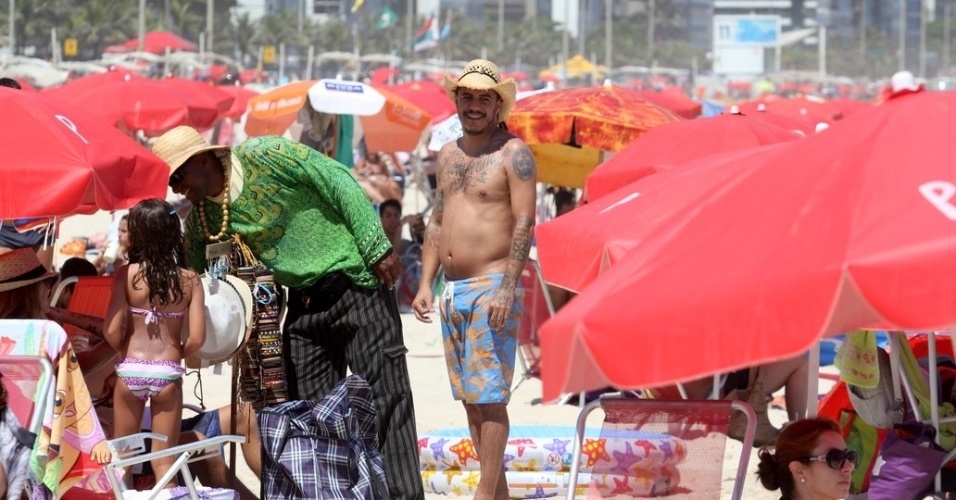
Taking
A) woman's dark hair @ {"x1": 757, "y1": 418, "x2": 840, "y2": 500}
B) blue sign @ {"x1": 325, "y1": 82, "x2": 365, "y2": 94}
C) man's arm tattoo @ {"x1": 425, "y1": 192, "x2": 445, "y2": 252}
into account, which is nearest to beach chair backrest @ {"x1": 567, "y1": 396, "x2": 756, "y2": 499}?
woman's dark hair @ {"x1": 757, "y1": 418, "x2": 840, "y2": 500}

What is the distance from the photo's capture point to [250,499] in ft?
15.9

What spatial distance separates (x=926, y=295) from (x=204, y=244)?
2.94 meters

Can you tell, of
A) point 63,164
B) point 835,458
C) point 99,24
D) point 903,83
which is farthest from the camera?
point 99,24

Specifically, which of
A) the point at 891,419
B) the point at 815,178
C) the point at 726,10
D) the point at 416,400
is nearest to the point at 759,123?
the point at 416,400

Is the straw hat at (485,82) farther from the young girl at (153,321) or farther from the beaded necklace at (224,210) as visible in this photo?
the young girl at (153,321)

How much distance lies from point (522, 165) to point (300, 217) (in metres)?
0.74

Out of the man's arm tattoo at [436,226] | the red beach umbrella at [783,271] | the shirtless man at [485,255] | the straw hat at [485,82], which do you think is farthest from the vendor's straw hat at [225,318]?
the red beach umbrella at [783,271]

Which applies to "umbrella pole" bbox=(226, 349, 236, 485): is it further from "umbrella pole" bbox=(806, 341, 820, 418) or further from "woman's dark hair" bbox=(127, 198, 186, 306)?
"umbrella pole" bbox=(806, 341, 820, 418)

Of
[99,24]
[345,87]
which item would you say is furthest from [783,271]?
[99,24]

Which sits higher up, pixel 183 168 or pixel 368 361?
pixel 183 168

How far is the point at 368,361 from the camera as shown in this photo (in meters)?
4.65

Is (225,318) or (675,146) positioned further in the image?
(675,146)

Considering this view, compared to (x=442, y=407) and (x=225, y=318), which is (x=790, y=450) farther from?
(x=442, y=407)

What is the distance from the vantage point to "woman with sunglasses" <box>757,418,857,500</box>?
386 centimetres
